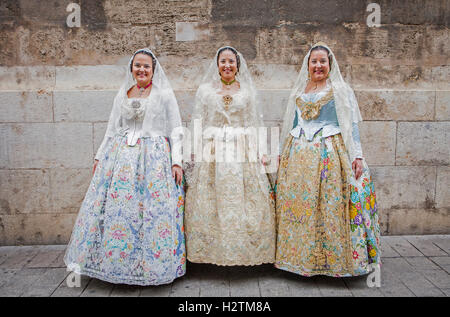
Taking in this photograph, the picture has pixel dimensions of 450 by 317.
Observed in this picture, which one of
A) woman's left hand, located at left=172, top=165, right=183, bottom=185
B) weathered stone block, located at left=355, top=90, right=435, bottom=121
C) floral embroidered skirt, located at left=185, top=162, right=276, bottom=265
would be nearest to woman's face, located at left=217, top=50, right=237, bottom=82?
floral embroidered skirt, located at left=185, top=162, right=276, bottom=265

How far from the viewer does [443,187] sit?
163 inches

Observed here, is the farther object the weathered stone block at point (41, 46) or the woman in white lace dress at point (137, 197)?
the weathered stone block at point (41, 46)

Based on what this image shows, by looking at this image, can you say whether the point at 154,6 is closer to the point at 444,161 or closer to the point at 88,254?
the point at 88,254

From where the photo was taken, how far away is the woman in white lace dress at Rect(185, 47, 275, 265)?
289 cm

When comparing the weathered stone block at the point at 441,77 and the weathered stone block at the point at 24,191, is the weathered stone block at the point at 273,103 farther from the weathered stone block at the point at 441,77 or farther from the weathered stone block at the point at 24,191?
the weathered stone block at the point at 24,191

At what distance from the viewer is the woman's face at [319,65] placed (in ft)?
9.73

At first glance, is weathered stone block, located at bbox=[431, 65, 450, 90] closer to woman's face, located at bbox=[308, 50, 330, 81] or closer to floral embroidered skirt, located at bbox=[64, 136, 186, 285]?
woman's face, located at bbox=[308, 50, 330, 81]

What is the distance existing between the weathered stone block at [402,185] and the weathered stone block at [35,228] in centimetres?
362

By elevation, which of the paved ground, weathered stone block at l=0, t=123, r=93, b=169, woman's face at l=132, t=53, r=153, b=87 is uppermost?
woman's face at l=132, t=53, r=153, b=87

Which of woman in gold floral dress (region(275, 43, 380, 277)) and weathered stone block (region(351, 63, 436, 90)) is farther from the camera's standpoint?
weathered stone block (region(351, 63, 436, 90))

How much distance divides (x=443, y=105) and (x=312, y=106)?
2098mm

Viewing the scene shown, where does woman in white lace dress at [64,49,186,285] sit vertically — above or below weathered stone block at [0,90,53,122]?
below

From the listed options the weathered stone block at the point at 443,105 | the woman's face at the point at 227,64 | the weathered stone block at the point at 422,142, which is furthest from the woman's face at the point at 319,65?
the weathered stone block at the point at 443,105

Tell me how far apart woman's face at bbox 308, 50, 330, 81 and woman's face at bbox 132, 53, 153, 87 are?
140 centimetres
